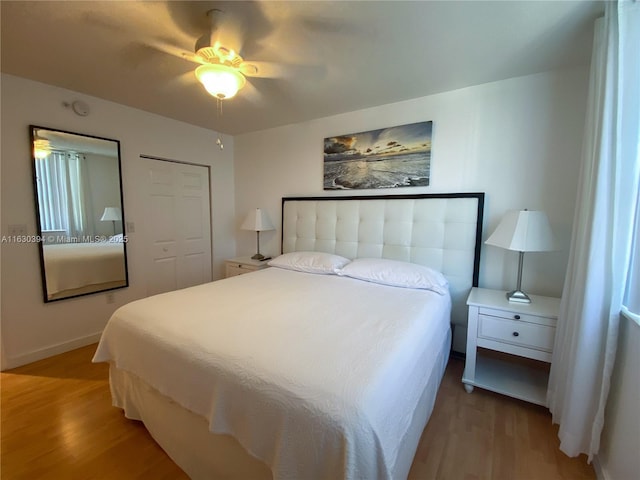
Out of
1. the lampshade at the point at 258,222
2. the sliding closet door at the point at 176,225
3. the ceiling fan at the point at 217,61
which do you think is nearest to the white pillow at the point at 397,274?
the lampshade at the point at 258,222

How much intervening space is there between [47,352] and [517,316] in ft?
12.6

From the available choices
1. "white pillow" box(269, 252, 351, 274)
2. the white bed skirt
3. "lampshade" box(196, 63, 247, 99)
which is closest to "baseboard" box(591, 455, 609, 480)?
the white bed skirt

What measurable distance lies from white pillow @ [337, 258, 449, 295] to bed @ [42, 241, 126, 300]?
2.31 metres

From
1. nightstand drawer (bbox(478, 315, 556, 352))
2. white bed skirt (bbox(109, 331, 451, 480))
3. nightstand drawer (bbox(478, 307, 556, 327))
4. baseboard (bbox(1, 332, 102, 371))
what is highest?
nightstand drawer (bbox(478, 307, 556, 327))

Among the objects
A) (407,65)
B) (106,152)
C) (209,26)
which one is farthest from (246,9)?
(106,152)

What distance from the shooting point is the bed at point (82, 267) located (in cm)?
245

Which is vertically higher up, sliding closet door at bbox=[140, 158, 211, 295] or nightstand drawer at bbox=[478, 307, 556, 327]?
sliding closet door at bbox=[140, 158, 211, 295]

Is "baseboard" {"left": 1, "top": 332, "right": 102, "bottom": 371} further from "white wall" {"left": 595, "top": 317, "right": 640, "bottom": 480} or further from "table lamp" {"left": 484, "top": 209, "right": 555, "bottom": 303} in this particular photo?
"white wall" {"left": 595, "top": 317, "right": 640, "bottom": 480}

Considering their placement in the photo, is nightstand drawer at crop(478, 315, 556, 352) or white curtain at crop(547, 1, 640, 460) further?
nightstand drawer at crop(478, 315, 556, 352)

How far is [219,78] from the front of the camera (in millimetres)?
1628

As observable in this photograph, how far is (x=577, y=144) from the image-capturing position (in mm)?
1967

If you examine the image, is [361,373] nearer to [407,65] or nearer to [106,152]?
[407,65]

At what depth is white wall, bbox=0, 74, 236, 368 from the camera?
7.22ft

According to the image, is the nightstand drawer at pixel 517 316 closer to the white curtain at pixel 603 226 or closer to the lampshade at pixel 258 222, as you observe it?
the white curtain at pixel 603 226
